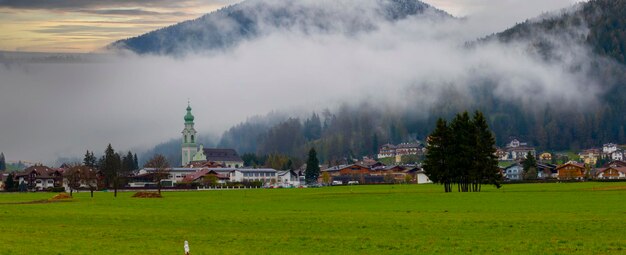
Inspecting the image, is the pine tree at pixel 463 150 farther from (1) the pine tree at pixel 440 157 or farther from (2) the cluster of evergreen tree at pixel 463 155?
(1) the pine tree at pixel 440 157

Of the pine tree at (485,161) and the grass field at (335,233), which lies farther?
the pine tree at (485,161)

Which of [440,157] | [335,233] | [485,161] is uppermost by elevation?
[440,157]

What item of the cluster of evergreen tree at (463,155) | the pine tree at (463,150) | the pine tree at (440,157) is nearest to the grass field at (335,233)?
the pine tree at (463,150)

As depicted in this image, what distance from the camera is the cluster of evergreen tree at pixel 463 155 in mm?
120925

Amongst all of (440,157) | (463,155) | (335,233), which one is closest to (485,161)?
(463,155)

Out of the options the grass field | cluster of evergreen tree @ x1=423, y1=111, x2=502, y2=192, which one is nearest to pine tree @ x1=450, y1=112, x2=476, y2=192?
cluster of evergreen tree @ x1=423, y1=111, x2=502, y2=192

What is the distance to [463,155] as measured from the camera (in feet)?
400

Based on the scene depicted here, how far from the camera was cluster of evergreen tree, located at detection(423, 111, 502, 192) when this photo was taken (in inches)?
4761

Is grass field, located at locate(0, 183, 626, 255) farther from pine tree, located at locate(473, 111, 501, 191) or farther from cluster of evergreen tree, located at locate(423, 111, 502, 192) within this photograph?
cluster of evergreen tree, located at locate(423, 111, 502, 192)

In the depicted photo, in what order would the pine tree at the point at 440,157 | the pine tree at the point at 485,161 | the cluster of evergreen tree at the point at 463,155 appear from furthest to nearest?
the pine tree at the point at 440,157 → the cluster of evergreen tree at the point at 463,155 → the pine tree at the point at 485,161

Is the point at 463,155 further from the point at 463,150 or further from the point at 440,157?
the point at 440,157

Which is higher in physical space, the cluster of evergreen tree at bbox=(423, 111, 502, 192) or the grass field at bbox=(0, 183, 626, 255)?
the cluster of evergreen tree at bbox=(423, 111, 502, 192)

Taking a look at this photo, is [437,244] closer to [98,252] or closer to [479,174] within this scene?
[98,252]

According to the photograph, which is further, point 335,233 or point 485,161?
point 485,161
